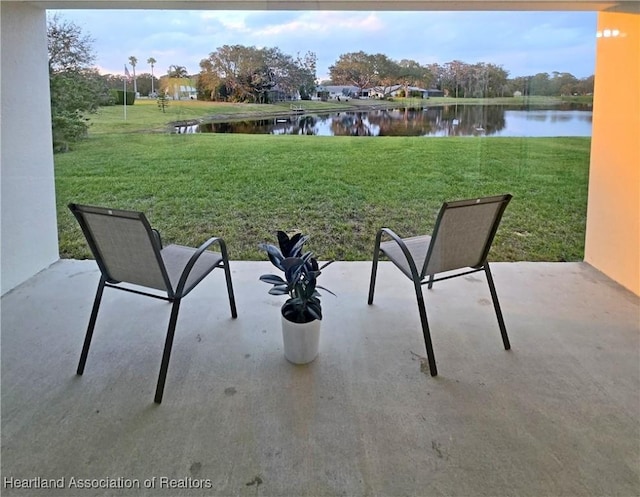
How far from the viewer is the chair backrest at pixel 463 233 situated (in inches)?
80.0

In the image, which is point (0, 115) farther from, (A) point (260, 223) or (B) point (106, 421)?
(B) point (106, 421)

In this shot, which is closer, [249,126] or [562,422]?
[562,422]

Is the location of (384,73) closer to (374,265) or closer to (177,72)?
(177,72)

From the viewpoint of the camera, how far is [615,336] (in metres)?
2.38

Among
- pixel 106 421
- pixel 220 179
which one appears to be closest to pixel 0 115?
pixel 220 179

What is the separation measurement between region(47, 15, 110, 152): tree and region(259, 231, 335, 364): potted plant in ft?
7.51

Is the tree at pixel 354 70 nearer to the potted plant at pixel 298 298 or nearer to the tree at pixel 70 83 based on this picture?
the tree at pixel 70 83

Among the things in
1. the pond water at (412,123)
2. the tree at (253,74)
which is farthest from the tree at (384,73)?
the tree at (253,74)

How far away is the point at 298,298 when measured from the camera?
6.93ft

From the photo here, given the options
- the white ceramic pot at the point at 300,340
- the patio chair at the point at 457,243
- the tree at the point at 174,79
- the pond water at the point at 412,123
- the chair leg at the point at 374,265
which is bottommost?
the white ceramic pot at the point at 300,340

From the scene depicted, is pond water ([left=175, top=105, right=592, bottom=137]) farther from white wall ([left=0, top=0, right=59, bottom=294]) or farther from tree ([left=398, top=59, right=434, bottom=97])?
white wall ([left=0, top=0, right=59, bottom=294])

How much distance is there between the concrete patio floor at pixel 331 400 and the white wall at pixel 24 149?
37 cm

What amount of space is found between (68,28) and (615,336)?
411 cm

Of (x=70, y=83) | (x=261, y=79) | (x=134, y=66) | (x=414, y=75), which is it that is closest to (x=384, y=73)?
(x=414, y=75)
